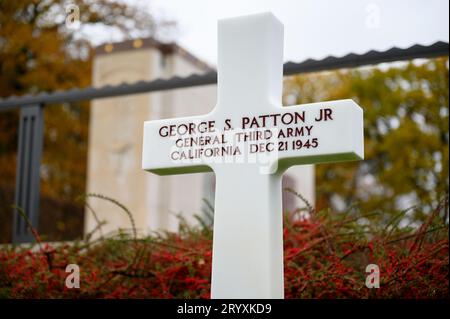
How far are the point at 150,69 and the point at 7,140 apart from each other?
14.2 ft

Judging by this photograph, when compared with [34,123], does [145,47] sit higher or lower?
higher

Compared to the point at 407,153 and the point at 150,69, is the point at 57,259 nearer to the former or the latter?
the point at 150,69

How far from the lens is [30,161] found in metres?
5.88

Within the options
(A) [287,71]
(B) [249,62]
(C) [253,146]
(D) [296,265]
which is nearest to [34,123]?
(A) [287,71]

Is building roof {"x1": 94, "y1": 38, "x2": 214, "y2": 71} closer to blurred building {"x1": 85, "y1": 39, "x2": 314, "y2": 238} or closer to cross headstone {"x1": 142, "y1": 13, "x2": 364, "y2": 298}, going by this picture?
blurred building {"x1": 85, "y1": 39, "x2": 314, "y2": 238}

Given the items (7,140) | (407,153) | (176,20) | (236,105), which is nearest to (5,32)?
(7,140)

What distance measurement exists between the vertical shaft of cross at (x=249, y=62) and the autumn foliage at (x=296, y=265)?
978 millimetres

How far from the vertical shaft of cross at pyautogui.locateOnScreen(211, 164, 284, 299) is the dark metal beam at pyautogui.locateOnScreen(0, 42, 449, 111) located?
1.90 meters

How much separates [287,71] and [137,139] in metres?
6.57

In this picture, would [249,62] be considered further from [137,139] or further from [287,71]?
[137,139]

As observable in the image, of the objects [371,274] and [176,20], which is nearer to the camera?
[371,274]

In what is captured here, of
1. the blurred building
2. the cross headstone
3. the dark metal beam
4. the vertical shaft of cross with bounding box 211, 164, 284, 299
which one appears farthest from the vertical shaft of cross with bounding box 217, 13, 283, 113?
the blurred building

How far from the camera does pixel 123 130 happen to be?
37.3 ft

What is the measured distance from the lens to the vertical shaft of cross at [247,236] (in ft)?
9.01
